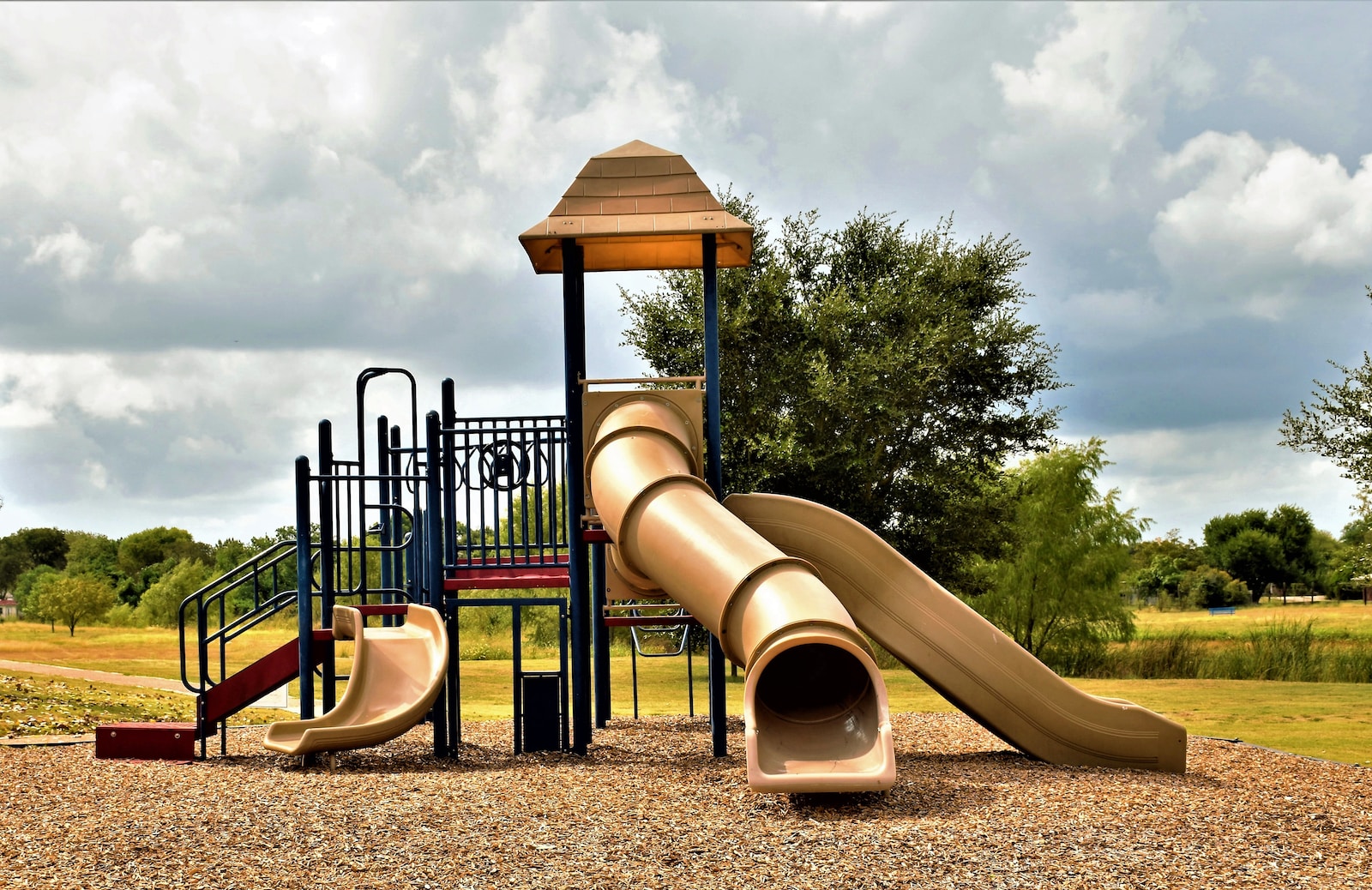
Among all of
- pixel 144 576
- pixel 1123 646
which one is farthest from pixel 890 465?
pixel 144 576

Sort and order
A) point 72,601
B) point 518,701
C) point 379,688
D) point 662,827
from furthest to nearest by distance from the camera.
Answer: point 72,601, point 518,701, point 379,688, point 662,827

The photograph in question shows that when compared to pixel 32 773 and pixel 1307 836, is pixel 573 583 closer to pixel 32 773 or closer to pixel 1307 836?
pixel 32 773

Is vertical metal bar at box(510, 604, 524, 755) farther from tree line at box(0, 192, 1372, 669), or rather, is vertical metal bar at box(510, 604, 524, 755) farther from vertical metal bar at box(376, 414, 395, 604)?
tree line at box(0, 192, 1372, 669)

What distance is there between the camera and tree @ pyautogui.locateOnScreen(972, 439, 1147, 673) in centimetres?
2784

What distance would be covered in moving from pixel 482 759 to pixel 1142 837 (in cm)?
587

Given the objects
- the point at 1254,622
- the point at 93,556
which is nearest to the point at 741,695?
the point at 1254,622

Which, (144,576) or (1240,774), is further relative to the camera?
(144,576)

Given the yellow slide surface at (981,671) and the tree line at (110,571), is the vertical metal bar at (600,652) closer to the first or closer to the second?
the yellow slide surface at (981,671)

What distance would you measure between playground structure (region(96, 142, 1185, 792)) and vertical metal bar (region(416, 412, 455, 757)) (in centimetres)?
2

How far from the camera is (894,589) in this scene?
32.1ft

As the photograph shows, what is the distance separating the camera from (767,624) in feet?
24.8

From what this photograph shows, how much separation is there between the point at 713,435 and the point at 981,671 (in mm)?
3163

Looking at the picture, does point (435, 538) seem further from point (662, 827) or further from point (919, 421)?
point (919, 421)

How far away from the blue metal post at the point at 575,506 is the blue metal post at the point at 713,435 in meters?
1.20
